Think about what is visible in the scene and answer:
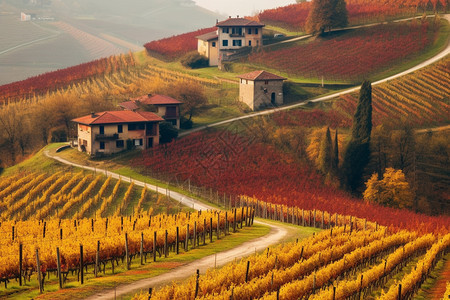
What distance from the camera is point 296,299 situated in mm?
30391

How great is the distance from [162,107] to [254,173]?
20839mm

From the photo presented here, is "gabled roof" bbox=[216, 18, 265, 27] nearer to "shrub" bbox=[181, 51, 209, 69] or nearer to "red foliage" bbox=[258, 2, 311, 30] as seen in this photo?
"shrub" bbox=[181, 51, 209, 69]

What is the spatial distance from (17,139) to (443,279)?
74382 millimetres

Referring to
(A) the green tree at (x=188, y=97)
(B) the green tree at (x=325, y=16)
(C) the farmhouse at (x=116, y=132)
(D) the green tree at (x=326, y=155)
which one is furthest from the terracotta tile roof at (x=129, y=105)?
(B) the green tree at (x=325, y=16)

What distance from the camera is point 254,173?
81000 mm

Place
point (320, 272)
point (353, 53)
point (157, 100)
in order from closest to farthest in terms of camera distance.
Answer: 1. point (320, 272)
2. point (157, 100)
3. point (353, 53)

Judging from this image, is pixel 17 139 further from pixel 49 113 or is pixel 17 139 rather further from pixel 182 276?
pixel 182 276

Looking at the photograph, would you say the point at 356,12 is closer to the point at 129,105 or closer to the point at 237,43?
the point at 237,43

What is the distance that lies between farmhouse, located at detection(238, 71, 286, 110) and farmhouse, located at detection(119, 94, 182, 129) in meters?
12.9

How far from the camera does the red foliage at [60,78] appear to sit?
416ft

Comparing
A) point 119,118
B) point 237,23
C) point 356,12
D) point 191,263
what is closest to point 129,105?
point 119,118

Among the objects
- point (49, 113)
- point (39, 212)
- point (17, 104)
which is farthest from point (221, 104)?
point (39, 212)

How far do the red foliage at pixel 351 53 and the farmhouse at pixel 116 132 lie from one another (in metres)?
37.8

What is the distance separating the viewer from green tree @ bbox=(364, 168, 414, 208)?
73.2 metres
